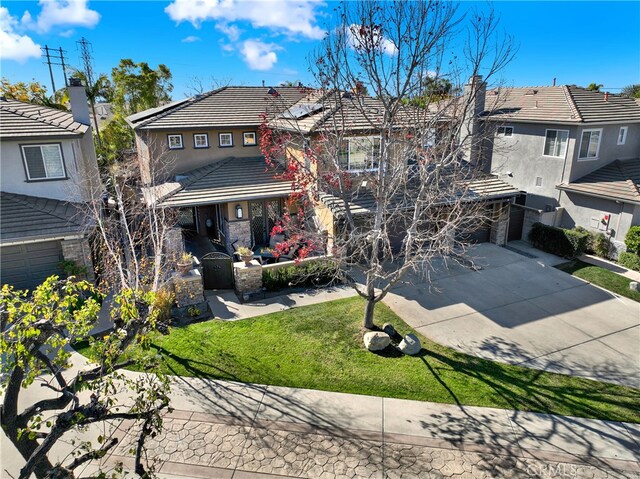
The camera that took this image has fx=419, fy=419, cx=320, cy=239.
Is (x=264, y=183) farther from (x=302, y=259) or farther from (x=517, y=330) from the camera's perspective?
(x=517, y=330)

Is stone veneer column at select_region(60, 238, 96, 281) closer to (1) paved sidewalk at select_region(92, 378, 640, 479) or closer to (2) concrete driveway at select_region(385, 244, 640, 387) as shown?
(1) paved sidewalk at select_region(92, 378, 640, 479)

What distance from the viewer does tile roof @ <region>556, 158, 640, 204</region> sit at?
1859 centimetres

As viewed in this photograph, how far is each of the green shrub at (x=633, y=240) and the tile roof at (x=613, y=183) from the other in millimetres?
1195

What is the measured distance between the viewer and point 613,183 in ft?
64.6

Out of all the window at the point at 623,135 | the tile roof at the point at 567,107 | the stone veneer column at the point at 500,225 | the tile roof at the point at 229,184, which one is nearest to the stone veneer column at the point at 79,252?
the tile roof at the point at 229,184

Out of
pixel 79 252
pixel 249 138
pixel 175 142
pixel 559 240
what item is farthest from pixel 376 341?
pixel 175 142

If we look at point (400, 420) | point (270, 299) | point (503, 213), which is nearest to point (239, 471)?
point (400, 420)

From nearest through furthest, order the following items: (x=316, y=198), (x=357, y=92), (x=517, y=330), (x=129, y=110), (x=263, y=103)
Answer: (x=357, y=92)
(x=517, y=330)
(x=316, y=198)
(x=263, y=103)
(x=129, y=110)

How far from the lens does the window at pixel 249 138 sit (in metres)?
20.7

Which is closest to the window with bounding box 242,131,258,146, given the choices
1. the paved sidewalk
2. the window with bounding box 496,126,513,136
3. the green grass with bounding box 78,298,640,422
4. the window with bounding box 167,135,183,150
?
the window with bounding box 167,135,183,150

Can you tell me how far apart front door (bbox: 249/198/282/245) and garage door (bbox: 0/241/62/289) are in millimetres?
7731

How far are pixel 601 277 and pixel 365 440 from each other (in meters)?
13.5

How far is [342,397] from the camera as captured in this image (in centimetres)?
976

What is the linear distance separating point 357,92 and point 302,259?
19.5ft
